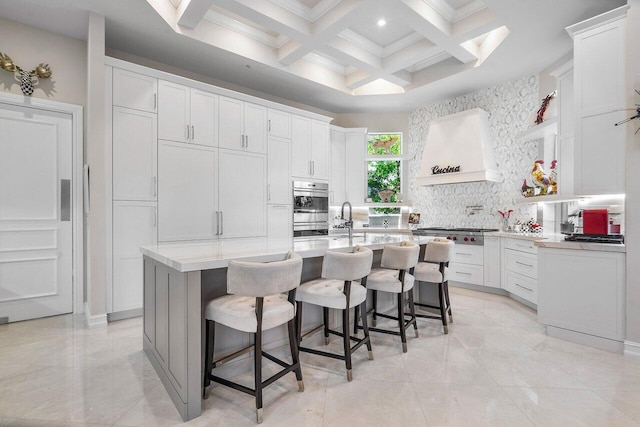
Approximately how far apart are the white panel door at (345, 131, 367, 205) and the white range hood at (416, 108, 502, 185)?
1100mm

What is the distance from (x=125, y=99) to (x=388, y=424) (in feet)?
12.6

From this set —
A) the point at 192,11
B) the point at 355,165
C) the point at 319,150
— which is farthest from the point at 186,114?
the point at 355,165

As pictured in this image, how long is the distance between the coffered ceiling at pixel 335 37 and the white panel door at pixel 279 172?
0.98 metres

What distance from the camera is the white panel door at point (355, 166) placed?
618 centimetres

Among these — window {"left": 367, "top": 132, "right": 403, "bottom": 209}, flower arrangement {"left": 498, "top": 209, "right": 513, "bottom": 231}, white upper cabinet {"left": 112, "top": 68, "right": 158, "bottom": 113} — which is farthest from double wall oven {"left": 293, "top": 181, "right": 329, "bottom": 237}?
flower arrangement {"left": 498, "top": 209, "right": 513, "bottom": 231}

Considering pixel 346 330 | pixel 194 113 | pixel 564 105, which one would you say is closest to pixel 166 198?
pixel 194 113

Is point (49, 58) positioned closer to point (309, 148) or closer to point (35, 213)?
point (35, 213)

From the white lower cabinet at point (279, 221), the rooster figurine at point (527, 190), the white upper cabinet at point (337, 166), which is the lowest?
the white lower cabinet at point (279, 221)

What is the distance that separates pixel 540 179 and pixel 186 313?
14.4ft

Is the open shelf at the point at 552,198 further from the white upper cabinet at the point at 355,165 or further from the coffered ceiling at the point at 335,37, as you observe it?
the white upper cabinet at the point at 355,165

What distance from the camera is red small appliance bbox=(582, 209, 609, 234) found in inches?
113

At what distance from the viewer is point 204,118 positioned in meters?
4.01

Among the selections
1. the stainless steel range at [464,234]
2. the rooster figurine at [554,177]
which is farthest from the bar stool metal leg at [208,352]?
the rooster figurine at [554,177]

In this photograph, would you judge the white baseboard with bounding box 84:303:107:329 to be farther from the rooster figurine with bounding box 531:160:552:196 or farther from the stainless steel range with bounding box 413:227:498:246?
the rooster figurine with bounding box 531:160:552:196
